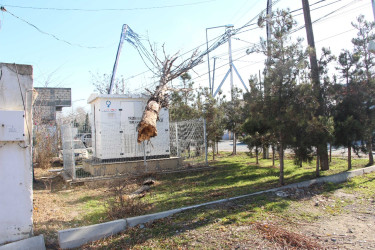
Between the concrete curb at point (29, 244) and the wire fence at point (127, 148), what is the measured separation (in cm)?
515

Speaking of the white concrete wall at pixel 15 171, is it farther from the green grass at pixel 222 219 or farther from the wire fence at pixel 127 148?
the wire fence at pixel 127 148

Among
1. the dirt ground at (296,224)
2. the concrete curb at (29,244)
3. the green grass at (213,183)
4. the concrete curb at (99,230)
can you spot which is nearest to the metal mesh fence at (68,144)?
the dirt ground at (296,224)

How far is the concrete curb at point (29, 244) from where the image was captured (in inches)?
149

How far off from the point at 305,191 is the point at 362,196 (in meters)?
1.21

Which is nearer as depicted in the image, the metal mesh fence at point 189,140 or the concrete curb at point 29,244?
the concrete curb at point 29,244

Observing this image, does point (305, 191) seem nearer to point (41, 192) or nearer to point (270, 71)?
point (270, 71)

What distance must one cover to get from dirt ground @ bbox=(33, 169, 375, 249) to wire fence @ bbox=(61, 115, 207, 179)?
99.8 inches

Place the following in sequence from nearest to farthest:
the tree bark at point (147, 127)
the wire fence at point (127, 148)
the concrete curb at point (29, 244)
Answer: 1. the concrete curb at point (29, 244)
2. the tree bark at point (147, 127)
3. the wire fence at point (127, 148)

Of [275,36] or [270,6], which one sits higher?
[270,6]

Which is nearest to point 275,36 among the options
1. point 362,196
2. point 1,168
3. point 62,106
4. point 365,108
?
point 365,108

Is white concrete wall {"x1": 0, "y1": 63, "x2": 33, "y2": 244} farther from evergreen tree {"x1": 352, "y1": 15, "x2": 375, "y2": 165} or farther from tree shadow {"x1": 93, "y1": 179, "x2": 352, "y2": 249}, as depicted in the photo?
evergreen tree {"x1": 352, "y1": 15, "x2": 375, "y2": 165}

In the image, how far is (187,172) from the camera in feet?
33.5

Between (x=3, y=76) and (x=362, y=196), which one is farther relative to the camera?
(x=362, y=196)

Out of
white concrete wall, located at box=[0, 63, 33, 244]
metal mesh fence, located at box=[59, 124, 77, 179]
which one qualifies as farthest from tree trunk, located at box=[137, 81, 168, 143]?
white concrete wall, located at box=[0, 63, 33, 244]
